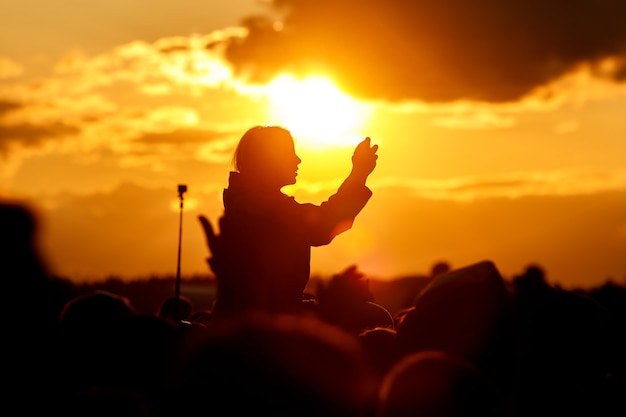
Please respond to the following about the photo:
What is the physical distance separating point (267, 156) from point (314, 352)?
4.25 metres

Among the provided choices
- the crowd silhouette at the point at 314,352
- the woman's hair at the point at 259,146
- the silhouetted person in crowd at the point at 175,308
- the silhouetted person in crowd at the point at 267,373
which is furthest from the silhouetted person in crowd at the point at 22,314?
the silhouetted person in crowd at the point at 175,308

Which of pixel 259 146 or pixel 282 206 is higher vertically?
pixel 259 146

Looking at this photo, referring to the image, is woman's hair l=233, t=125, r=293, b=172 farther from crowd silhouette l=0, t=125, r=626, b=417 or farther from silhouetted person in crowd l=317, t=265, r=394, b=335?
silhouetted person in crowd l=317, t=265, r=394, b=335

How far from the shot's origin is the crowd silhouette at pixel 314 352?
159 inches

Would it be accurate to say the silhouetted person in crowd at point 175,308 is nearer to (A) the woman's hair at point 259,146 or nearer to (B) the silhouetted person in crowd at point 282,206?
(B) the silhouetted person in crowd at point 282,206

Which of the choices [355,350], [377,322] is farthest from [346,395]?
[377,322]

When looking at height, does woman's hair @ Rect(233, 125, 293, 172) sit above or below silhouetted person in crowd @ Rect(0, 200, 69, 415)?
above

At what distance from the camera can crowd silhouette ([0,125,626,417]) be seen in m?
4.04

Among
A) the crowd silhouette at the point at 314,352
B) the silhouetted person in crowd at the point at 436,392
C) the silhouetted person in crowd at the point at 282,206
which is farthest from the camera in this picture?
the silhouetted person in crowd at the point at 282,206

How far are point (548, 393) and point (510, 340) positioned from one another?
0.34 meters

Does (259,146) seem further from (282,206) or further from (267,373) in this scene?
(267,373)

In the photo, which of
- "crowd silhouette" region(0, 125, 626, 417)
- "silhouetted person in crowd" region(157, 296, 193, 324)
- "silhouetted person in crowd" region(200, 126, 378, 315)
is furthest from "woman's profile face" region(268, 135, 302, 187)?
"silhouetted person in crowd" region(157, 296, 193, 324)

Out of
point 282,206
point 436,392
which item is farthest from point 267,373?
point 282,206

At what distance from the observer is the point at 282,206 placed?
26.8ft
